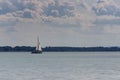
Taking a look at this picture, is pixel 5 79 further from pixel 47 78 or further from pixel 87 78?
pixel 87 78

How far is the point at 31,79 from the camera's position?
67750mm

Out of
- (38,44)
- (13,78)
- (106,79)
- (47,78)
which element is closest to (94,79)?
(106,79)

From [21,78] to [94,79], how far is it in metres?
9.92

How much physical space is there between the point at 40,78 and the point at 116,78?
1004 cm

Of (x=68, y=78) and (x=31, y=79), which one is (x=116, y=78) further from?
(x=31, y=79)

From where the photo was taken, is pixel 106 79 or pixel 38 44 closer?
pixel 106 79

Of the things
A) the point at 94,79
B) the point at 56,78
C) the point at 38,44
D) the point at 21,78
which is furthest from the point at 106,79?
the point at 38,44

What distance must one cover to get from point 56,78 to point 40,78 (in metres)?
2.15

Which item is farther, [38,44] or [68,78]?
[38,44]

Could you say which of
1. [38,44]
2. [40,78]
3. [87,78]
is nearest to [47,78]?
[40,78]

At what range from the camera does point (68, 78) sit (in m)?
69.4

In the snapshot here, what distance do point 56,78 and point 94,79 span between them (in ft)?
17.7

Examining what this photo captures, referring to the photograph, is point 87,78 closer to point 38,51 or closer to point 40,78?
point 40,78

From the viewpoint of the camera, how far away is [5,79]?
67.1m
